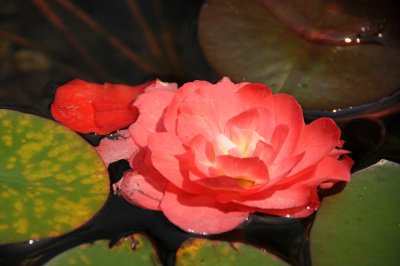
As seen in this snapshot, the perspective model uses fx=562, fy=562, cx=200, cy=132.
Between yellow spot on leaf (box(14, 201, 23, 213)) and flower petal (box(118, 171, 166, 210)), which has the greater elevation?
flower petal (box(118, 171, 166, 210))

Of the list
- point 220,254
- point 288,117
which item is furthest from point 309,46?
point 220,254

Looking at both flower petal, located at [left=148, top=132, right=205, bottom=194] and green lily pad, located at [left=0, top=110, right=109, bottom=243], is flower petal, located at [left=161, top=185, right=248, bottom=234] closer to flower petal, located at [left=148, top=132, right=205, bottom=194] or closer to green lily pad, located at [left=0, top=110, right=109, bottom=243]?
flower petal, located at [left=148, top=132, right=205, bottom=194]

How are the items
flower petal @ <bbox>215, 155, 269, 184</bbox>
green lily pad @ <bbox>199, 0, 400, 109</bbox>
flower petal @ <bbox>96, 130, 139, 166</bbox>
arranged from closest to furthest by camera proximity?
flower petal @ <bbox>215, 155, 269, 184</bbox> → flower petal @ <bbox>96, 130, 139, 166</bbox> → green lily pad @ <bbox>199, 0, 400, 109</bbox>

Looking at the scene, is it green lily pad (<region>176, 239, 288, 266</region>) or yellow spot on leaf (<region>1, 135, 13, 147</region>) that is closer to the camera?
green lily pad (<region>176, 239, 288, 266</region>)

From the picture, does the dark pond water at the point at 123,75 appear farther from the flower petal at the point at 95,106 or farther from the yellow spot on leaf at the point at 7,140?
the yellow spot on leaf at the point at 7,140

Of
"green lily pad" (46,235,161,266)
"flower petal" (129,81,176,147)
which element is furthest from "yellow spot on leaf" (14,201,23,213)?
"flower petal" (129,81,176,147)

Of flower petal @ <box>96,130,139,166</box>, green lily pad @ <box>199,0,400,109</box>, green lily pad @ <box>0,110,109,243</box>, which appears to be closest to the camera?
green lily pad @ <box>0,110,109,243</box>

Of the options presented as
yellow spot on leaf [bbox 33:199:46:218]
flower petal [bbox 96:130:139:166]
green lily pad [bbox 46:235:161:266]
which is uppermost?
flower petal [bbox 96:130:139:166]
